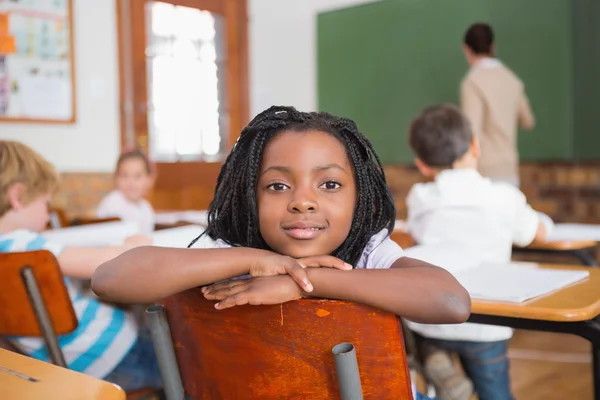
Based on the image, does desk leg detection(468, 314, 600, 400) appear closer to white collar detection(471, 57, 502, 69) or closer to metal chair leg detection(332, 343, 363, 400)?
metal chair leg detection(332, 343, 363, 400)

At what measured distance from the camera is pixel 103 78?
4.47 metres

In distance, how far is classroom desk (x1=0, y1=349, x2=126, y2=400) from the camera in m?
0.61

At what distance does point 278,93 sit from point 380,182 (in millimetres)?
4643

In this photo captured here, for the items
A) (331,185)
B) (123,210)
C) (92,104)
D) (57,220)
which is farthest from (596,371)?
(92,104)

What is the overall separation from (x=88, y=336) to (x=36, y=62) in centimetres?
308

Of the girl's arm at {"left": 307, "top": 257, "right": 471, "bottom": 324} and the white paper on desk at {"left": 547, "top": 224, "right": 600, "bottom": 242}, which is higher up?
the girl's arm at {"left": 307, "top": 257, "right": 471, "bottom": 324}

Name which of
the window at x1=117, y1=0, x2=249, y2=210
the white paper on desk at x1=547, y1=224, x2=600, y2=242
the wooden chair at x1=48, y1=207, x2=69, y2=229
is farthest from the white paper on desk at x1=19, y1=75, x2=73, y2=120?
the white paper on desk at x1=547, y1=224, x2=600, y2=242

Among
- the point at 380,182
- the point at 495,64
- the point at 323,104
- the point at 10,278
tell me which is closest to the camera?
the point at 380,182

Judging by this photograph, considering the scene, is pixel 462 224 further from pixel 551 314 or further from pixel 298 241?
pixel 298 241

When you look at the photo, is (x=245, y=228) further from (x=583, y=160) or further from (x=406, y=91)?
(x=406, y=91)

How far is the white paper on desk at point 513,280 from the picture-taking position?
1158 millimetres

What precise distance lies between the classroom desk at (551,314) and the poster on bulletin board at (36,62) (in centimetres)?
355

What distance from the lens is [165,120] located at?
4914 millimetres

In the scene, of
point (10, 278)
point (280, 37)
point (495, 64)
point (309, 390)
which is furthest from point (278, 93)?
point (309, 390)
